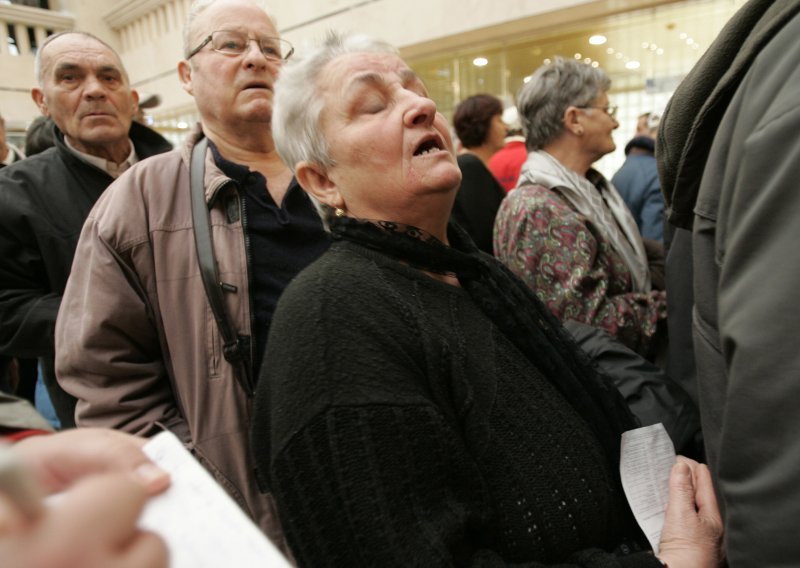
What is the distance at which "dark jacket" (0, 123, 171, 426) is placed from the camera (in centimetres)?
185

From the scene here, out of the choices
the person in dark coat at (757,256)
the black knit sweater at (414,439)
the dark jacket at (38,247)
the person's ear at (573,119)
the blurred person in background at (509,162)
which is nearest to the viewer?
the person in dark coat at (757,256)

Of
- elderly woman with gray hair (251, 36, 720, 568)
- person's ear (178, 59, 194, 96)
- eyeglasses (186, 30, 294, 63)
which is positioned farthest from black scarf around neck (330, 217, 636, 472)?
person's ear (178, 59, 194, 96)

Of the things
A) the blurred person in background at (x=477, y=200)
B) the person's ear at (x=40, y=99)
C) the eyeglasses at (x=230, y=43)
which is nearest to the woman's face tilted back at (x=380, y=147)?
the eyeglasses at (x=230, y=43)

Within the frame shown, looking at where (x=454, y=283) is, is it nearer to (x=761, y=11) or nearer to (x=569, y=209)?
(x=761, y=11)

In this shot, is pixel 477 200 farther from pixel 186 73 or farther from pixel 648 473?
pixel 648 473

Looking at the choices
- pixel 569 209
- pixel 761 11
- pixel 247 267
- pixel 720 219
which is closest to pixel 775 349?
pixel 720 219

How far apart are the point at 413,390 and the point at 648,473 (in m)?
0.63

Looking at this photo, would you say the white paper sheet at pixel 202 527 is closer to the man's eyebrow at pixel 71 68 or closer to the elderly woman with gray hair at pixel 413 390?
the elderly woman with gray hair at pixel 413 390

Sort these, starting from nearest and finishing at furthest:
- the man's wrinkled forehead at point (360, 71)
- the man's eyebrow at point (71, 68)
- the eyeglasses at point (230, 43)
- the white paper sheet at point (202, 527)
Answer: the white paper sheet at point (202, 527), the man's wrinkled forehead at point (360, 71), the eyeglasses at point (230, 43), the man's eyebrow at point (71, 68)

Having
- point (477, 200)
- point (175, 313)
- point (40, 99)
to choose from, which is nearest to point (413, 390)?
point (175, 313)

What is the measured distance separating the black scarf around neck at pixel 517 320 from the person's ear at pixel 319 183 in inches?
3.4

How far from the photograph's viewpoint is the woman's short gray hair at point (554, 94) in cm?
236

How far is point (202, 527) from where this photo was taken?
0.42 metres

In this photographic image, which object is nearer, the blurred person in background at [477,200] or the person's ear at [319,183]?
the person's ear at [319,183]
